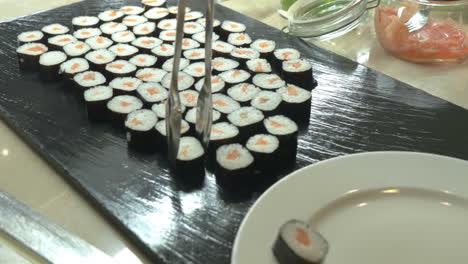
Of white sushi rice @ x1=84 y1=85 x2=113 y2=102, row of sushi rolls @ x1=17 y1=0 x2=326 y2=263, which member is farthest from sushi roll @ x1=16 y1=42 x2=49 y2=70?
white sushi rice @ x1=84 y1=85 x2=113 y2=102

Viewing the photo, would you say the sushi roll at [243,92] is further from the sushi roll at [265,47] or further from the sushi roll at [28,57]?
the sushi roll at [28,57]

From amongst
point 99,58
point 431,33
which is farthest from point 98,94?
point 431,33

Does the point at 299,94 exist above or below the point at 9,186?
above

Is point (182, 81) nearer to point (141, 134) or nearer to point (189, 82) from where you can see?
point (189, 82)

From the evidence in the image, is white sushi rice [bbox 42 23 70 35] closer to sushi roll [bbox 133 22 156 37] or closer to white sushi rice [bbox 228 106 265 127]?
sushi roll [bbox 133 22 156 37]

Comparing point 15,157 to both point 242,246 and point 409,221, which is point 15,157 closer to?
point 242,246

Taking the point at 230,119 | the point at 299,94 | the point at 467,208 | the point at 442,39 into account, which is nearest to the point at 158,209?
the point at 230,119

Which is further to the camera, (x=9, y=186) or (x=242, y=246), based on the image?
(x=9, y=186)

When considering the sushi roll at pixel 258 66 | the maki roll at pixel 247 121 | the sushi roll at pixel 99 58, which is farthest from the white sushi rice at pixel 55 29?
the maki roll at pixel 247 121
